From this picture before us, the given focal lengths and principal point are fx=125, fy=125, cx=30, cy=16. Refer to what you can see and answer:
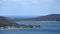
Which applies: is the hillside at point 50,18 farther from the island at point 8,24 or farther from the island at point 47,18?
→ the island at point 8,24

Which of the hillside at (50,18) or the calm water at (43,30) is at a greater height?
the hillside at (50,18)

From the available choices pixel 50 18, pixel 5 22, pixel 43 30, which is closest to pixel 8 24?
pixel 5 22

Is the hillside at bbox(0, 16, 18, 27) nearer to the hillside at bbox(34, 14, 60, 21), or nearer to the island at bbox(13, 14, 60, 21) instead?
the island at bbox(13, 14, 60, 21)

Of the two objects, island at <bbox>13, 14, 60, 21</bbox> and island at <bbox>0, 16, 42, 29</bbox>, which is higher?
island at <bbox>13, 14, 60, 21</bbox>

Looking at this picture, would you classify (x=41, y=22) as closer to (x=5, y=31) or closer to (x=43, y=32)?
(x=43, y=32)

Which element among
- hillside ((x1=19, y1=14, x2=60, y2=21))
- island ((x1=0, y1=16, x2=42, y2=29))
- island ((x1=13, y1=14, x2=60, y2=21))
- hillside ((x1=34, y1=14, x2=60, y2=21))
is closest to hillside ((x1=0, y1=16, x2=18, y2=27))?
island ((x1=0, y1=16, x2=42, y2=29))

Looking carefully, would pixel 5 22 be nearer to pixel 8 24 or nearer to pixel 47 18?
pixel 8 24

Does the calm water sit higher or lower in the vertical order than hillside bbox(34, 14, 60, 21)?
lower

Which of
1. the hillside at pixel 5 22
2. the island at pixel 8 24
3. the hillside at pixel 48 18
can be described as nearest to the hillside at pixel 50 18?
the hillside at pixel 48 18

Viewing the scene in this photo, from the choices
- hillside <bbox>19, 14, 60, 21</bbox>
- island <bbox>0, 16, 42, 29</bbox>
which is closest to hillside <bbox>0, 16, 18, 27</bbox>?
island <bbox>0, 16, 42, 29</bbox>

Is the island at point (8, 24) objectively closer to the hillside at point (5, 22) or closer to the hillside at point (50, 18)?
the hillside at point (5, 22)

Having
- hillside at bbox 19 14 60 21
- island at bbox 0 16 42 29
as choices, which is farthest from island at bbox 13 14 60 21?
island at bbox 0 16 42 29

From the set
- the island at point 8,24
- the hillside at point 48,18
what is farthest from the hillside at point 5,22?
the hillside at point 48,18

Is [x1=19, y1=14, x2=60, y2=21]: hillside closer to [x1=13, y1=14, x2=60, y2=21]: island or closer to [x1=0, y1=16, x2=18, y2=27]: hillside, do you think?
[x1=13, y1=14, x2=60, y2=21]: island
